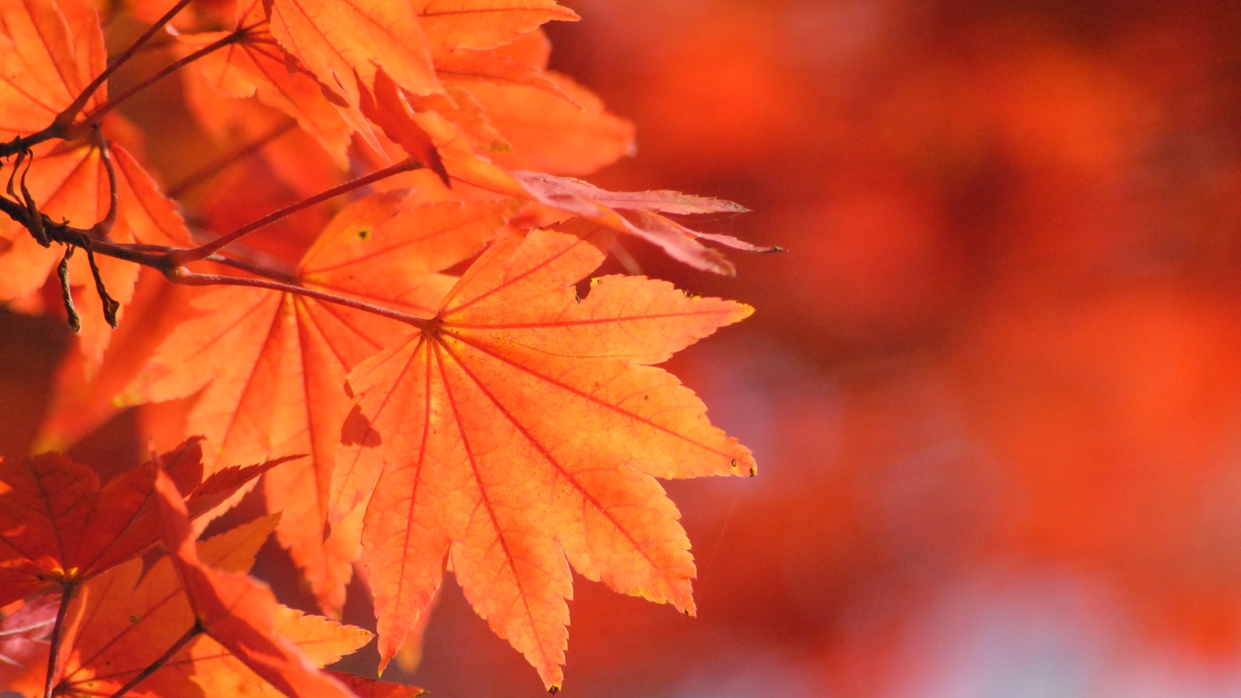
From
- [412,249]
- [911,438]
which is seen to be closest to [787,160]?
[911,438]

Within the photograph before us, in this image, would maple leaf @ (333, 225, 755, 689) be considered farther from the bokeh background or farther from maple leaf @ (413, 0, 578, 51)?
the bokeh background

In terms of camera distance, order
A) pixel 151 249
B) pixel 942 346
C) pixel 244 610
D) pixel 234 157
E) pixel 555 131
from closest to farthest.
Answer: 1. pixel 244 610
2. pixel 151 249
3. pixel 555 131
4. pixel 234 157
5. pixel 942 346

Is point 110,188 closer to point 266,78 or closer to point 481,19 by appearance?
point 266,78

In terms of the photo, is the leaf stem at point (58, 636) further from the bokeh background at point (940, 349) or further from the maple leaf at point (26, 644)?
the bokeh background at point (940, 349)

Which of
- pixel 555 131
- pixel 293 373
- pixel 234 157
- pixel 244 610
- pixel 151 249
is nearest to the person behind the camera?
pixel 244 610

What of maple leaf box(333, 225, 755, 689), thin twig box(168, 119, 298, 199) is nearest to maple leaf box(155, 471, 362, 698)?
maple leaf box(333, 225, 755, 689)

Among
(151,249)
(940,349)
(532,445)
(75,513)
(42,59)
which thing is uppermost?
(42,59)

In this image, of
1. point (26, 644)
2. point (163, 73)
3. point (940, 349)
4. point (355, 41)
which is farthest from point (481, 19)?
point (940, 349)

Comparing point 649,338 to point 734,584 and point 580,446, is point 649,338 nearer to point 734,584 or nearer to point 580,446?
point 580,446
